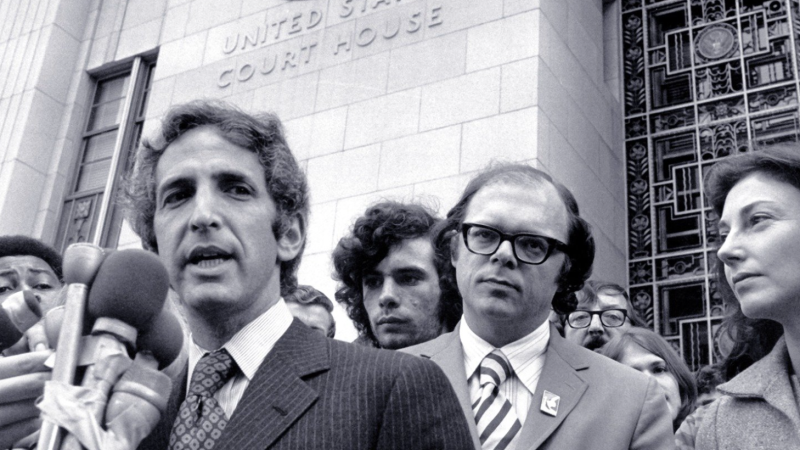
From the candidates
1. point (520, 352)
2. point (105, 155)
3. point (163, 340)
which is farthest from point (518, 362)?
point (105, 155)

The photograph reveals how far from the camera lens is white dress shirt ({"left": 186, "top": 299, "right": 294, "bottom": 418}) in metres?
2.09

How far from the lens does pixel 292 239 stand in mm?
2559

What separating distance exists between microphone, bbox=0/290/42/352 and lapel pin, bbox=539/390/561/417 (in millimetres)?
1588

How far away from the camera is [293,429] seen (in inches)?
75.9

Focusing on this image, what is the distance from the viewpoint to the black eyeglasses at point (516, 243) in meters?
3.03

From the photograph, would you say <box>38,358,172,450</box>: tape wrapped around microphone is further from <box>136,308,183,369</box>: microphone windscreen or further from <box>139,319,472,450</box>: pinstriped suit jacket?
<box>139,319,472,450</box>: pinstriped suit jacket

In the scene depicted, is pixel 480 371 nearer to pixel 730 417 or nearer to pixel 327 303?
pixel 730 417

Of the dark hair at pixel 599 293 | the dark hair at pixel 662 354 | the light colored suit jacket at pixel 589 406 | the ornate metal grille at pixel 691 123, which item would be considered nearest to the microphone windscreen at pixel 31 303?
the light colored suit jacket at pixel 589 406

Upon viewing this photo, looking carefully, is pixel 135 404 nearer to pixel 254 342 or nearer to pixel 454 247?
pixel 254 342

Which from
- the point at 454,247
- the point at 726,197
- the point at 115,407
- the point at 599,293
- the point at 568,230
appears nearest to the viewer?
the point at 115,407

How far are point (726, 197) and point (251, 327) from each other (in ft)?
6.14

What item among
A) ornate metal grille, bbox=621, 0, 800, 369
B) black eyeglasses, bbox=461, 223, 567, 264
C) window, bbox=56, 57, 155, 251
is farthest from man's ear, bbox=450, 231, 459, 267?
window, bbox=56, 57, 155, 251

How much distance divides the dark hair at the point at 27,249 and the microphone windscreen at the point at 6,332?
2867mm

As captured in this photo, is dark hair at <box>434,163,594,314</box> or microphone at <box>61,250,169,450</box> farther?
dark hair at <box>434,163,594,314</box>
